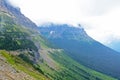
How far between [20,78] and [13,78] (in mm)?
11346

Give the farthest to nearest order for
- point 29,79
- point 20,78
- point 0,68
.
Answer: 1. point 29,79
2. point 20,78
3. point 0,68

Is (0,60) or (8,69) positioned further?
(0,60)

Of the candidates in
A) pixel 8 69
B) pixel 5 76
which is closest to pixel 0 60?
pixel 8 69

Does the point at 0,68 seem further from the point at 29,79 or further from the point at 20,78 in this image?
the point at 29,79

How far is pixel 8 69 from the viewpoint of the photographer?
152500 millimetres

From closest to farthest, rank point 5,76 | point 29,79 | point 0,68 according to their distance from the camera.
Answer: point 5,76 < point 0,68 < point 29,79

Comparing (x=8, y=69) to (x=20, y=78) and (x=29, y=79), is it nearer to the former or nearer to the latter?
(x=20, y=78)

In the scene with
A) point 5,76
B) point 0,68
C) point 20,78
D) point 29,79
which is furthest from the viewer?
point 29,79

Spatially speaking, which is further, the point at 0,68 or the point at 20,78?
the point at 20,78

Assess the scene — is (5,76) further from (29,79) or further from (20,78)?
(29,79)

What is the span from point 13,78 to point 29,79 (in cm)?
2571

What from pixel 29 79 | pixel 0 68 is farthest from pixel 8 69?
pixel 29 79

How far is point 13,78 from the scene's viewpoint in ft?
476

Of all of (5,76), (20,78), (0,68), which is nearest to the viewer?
(5,76)
